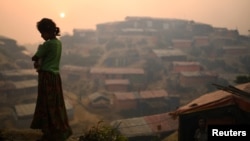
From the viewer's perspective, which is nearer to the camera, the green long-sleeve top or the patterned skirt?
the green long-sleeve top

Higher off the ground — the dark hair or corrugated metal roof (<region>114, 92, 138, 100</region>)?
the dark hair

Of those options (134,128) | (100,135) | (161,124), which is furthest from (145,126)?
(100,135)

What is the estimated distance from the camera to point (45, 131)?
5.16 meters

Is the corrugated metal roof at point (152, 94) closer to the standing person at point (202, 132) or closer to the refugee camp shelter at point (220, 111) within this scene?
the refugee camp shelter at point (220, 111)

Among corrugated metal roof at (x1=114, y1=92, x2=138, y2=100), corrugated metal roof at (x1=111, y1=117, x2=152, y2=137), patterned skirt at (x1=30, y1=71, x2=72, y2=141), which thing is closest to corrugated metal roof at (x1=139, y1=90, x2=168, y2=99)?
corrugated metal roof at (x1=114, y1=92, x2=138, y2=100)

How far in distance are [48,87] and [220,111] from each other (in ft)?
26.3

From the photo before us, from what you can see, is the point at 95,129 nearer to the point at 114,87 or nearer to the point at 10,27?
the point at 114,87

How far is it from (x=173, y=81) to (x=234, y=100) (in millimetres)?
37286

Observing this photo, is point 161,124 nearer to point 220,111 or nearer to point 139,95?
point 139,95

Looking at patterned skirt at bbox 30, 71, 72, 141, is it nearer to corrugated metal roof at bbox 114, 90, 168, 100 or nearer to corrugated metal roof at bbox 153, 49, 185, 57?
corrugated metal roof at bbox 114, 90, 168, 100

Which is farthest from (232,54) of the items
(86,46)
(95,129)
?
(95,129)

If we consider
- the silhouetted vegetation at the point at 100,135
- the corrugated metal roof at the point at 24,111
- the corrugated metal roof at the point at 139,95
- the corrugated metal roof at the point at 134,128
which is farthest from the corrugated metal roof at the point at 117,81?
the silhouetted vegetation at the point at 100,135

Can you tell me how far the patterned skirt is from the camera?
5070 mm

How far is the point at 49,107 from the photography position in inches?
202
